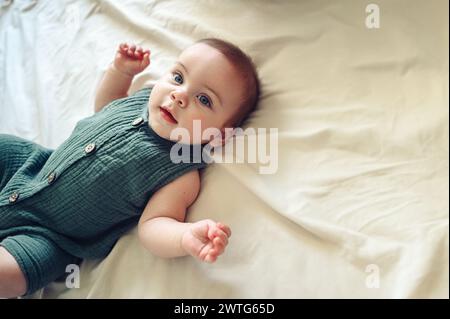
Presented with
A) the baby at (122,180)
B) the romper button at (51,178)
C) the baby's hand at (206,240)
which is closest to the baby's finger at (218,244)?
→ the baby's hand at (206,240)

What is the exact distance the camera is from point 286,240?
2.16 feet

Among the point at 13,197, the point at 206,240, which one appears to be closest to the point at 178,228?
the point at 206,240

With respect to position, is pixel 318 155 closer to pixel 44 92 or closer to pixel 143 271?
pixel 143 271

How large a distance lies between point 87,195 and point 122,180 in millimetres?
68

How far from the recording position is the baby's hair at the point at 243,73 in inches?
31.0

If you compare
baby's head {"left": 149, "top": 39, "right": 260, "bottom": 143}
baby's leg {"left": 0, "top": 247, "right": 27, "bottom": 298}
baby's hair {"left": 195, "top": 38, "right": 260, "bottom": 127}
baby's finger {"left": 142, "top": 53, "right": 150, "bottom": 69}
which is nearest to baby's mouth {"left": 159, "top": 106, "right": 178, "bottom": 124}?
baby's head {"left": 149, "top": 39, "right": 260, "bottom": 143}

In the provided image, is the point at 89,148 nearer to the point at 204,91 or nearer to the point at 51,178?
the point at 51,178

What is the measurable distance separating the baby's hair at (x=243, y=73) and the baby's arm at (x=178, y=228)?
134 mm

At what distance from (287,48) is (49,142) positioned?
53 centimetres

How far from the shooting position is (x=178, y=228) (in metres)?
0.69

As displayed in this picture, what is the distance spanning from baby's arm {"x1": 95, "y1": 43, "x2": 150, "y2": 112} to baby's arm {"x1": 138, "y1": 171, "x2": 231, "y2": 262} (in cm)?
30

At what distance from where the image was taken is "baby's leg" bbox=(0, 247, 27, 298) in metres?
0.72
